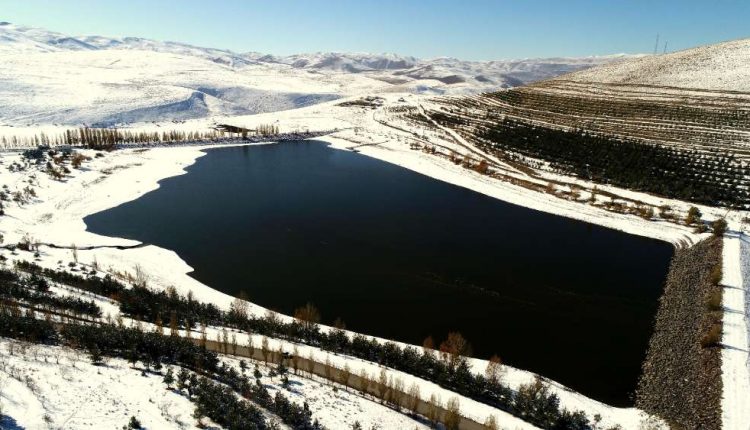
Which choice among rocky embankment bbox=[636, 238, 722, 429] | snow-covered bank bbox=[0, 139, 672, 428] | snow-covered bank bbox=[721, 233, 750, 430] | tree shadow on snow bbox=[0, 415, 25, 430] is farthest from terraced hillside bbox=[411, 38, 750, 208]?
tree shadow on snow bbox=[0, 415, 25, 430]

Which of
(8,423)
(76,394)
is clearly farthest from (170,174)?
(8,423)

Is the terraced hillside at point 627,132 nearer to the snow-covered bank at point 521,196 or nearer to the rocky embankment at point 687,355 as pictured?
the snow-covered bank at point 521,196

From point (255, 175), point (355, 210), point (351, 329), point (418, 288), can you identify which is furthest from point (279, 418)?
point (255, 175)

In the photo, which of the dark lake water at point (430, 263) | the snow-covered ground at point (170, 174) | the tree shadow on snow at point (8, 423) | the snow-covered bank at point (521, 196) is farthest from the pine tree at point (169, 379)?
the snow-covered bank at point (521, 196)

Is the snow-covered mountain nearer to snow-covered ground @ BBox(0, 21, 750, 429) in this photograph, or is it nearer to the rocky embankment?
snow-covered ground @ BBox(0, 21, 750, 429)

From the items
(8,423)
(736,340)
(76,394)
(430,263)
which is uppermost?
(8,423)

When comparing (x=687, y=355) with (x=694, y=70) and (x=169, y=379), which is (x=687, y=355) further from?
(x=694, y=70)
